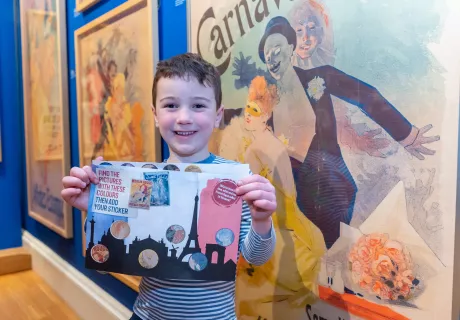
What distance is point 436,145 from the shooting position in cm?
75

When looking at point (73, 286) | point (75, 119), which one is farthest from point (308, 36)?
point (73, 286)

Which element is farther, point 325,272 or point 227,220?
point 325,272

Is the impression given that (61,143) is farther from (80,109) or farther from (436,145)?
(436,145)

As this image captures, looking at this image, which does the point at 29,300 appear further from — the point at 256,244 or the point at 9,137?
the point at 256,244

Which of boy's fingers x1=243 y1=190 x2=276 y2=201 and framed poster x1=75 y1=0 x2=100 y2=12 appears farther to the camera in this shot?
framed poster x1=75 y1=0 x2=100 y2=12

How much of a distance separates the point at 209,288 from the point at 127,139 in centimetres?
87

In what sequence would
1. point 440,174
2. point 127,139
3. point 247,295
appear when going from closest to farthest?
point 440,174
point 247,295
point 127,139

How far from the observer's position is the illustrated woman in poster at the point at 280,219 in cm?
100

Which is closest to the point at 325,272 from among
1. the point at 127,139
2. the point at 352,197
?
the point at 352,197

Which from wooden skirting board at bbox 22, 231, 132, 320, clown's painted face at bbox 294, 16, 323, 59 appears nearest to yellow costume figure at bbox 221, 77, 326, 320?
clown's painted face at bbox 294, 16, 323, 59

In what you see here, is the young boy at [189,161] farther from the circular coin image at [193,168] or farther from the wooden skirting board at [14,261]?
the wooden skirting board at [14,261]

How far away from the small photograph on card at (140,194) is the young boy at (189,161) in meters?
0.09

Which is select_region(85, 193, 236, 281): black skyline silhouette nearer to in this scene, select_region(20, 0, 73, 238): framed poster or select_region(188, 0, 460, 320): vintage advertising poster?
select_region(188, 0, 460, 320): vintage advertising poster

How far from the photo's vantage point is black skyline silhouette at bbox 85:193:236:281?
836 mm
